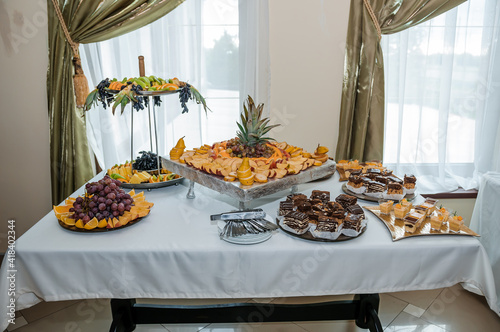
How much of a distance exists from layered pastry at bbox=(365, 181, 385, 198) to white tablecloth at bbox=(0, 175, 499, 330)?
0.31 m

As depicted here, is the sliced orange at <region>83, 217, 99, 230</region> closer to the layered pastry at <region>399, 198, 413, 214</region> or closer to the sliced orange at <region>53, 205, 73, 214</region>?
the sliced orange at <region>53, 205, 73, 214</region>

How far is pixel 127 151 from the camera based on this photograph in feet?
8.82

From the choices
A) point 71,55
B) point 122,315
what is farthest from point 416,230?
point 71,55

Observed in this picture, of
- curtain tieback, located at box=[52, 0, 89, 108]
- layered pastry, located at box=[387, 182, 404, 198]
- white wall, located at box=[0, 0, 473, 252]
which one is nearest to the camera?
layered pastry, located at box=[387, 182, 404, 198]

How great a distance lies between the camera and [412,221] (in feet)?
4.50

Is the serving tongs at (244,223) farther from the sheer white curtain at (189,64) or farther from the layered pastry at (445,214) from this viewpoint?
the sheer white curtain at (189,64)

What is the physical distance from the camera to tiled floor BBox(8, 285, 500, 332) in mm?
2072

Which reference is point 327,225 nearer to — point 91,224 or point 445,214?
point 445,214

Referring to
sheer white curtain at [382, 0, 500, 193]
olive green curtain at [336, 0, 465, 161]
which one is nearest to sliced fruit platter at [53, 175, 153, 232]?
olive green curtain at [336, 0, 465, 161]

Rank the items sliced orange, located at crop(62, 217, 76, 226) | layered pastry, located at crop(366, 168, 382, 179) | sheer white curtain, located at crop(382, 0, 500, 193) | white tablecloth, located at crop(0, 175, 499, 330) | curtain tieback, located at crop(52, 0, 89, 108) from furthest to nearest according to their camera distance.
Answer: sheer white curtain, located at crop(382, 0, 500, 193) → curtain tieback, located at crop(52, 0, 89, 108) → layered pastry, located at crop(366, 168, 382, 179) → sliced orange, located at crop(62, 217, 76, 226) → white tablecloth, located at crop(0, 175, 499, 330)

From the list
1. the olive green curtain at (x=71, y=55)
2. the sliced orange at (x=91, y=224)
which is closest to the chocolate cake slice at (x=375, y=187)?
the sliced orange at (x=91, y=224)

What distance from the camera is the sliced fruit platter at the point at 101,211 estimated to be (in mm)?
1378

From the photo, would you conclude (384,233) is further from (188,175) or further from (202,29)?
(202,29)

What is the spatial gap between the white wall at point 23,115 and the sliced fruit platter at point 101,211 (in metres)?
1.42
